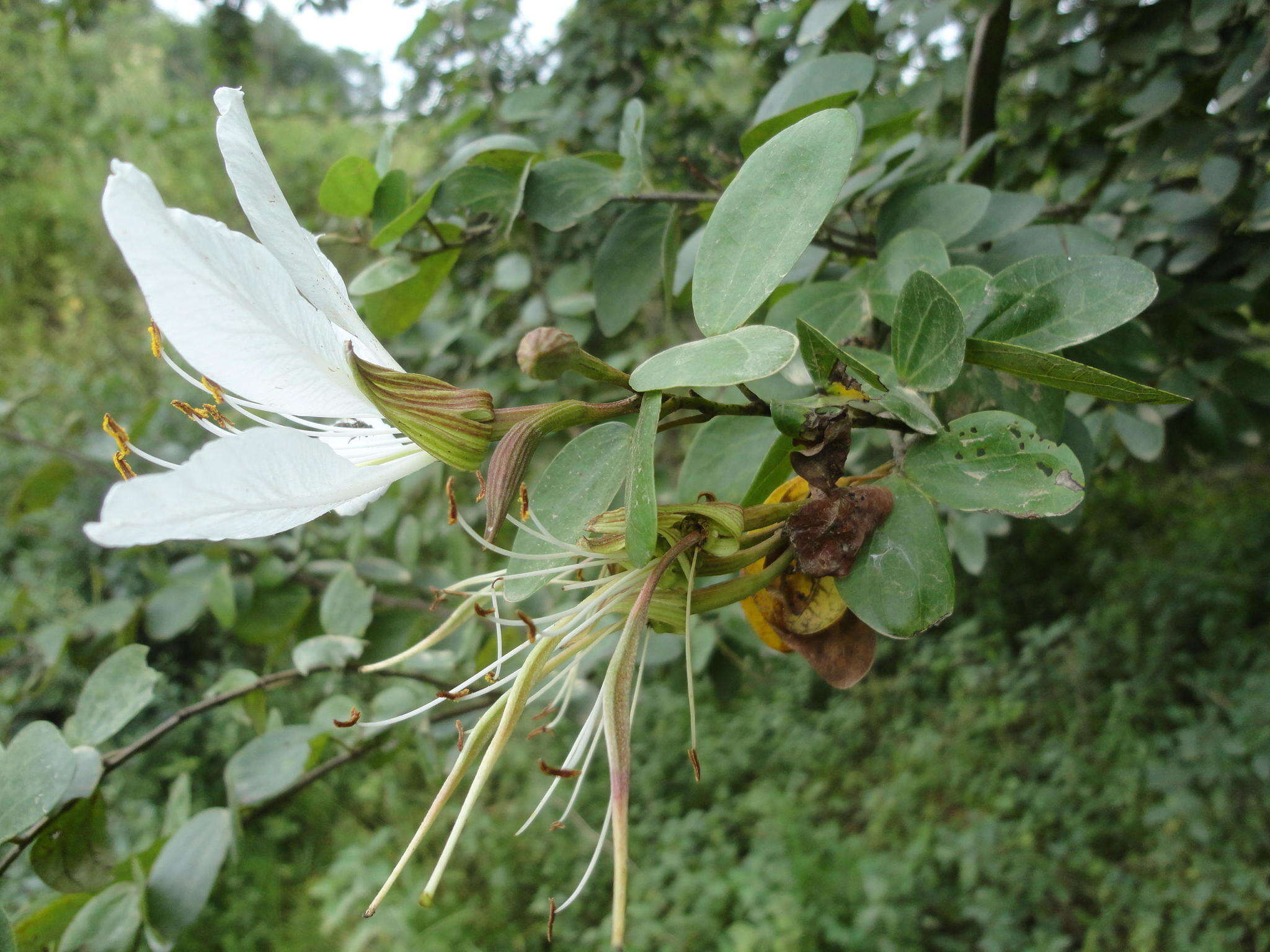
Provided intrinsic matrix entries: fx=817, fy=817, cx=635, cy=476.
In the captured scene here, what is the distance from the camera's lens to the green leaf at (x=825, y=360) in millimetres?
465

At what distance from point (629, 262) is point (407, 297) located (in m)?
0.25

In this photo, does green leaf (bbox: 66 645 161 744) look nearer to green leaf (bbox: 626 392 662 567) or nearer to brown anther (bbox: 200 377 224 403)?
brown anther (bbox: 200 377 224 403)

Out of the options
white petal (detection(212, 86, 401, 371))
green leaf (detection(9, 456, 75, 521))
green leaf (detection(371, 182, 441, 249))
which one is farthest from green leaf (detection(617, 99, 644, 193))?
green leaf (detection(9, 456, 75, 521))

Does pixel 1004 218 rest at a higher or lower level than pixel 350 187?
lower

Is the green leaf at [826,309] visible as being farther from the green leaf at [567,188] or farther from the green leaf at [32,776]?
the green leaf at [32,776]

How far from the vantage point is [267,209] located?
0.42 metres

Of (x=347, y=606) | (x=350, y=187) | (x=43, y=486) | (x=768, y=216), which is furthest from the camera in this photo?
(x=43, y=486)

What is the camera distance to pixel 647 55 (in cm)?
202

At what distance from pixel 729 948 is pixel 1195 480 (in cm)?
333

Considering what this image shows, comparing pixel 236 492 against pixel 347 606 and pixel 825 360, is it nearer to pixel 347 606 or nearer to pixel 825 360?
pixel 825 360

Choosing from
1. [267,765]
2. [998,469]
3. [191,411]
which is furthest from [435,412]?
[267,765]

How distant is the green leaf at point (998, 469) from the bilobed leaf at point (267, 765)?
808 mm

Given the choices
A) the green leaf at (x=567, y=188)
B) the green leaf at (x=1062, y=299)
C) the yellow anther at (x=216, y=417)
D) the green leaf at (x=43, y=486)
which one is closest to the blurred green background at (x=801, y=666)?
the green leaf at (x=43, y=486)

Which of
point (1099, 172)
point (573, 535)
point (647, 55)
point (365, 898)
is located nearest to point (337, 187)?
point (573, 535)
